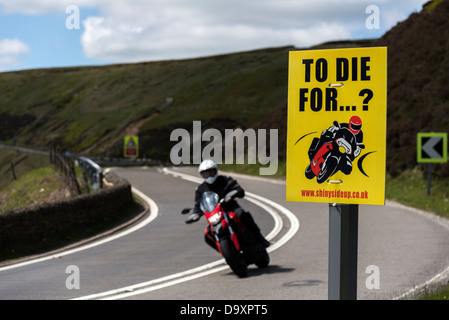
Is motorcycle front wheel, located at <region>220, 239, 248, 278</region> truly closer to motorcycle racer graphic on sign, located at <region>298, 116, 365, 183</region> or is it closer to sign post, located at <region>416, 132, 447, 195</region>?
motorcycle racer graphic on sign, located at <region>298, 116, 365, 183</region>

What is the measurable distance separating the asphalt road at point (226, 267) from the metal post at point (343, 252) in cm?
449

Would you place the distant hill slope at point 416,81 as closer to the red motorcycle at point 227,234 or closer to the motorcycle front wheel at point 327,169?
the red motorcycle at point 227,234

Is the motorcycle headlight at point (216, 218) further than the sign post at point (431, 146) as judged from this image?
No

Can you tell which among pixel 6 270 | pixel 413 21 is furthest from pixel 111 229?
pixel 413 21

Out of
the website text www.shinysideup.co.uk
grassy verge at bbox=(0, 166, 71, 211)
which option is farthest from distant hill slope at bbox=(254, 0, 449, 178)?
the website text www.shinysideup.co.uk

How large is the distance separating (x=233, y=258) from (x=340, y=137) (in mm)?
6282

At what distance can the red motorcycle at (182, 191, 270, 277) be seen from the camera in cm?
1012

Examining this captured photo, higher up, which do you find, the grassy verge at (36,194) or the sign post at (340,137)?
the sign post at (340,137)

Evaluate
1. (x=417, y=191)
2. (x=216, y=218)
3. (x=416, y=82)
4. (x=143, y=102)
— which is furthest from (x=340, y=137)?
(x=143, y=102)

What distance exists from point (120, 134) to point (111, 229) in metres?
77.3

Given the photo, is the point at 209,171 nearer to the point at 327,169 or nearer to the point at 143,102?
the point at 327,169

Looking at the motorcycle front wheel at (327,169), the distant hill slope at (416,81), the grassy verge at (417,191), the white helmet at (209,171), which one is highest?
the distant hill slope at (416,81)

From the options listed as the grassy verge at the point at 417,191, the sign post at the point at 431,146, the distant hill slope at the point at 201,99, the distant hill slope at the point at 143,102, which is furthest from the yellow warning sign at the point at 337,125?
the distant hill slope at the point at 143,102

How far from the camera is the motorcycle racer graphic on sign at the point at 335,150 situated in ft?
13.4
